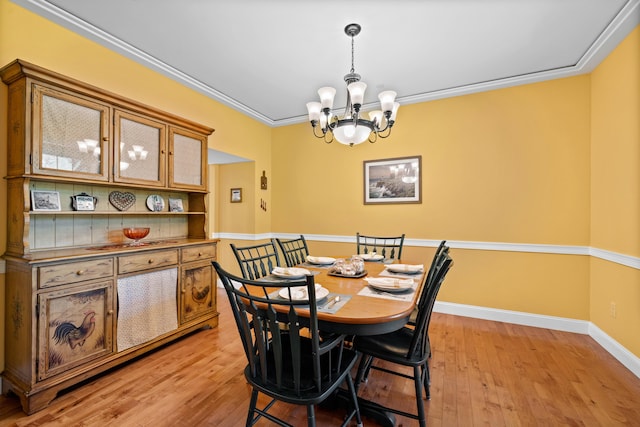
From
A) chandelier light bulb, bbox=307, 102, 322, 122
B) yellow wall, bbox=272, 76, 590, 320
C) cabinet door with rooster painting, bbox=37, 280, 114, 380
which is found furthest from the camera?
yellow wall, bbox=272, 76, 590, 320

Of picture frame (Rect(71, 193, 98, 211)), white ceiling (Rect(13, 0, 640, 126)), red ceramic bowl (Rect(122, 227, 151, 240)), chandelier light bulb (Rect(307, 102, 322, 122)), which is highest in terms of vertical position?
white ceiling (Rect(13, 0, 640, 126))

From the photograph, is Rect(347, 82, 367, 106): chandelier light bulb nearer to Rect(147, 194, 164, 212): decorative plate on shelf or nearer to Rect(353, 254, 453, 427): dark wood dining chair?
Rect(353, 254, 453, 427): dark wood dining chair

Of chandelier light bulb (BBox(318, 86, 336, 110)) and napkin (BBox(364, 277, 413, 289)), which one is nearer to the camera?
napkin (BBox(364, 277, 413, 289))

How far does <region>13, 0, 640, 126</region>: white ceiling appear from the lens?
199 centimetres

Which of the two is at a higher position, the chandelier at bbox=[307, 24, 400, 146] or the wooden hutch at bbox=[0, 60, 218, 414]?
the chandelier at bbox=[307, 24, 400, 146]

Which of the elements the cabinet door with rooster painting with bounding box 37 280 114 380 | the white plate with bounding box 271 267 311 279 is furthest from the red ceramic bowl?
the white plate with bounding box 271 267 311 279

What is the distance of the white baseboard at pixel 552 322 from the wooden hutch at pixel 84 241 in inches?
117

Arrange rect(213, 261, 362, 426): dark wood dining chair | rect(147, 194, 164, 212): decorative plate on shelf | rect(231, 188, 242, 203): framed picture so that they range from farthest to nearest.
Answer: rect(231, 188, 242, 203): framed picture, rect(147, 194, 164, 212): decorative plate on shelf, rect(213, 261, 362, 426): dark wood dining chair

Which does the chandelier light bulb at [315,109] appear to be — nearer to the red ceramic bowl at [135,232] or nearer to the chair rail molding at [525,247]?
the red ceramic bowl at [135,232]

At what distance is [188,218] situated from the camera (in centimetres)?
316

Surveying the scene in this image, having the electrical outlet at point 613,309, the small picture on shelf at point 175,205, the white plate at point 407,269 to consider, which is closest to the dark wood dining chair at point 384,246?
the white plate at point 407,269

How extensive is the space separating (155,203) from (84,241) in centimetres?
67

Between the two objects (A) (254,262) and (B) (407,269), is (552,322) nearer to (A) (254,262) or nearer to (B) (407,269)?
(B) (407,269)

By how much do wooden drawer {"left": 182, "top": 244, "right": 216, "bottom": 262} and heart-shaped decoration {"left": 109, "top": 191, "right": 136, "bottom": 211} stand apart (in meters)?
0.65
